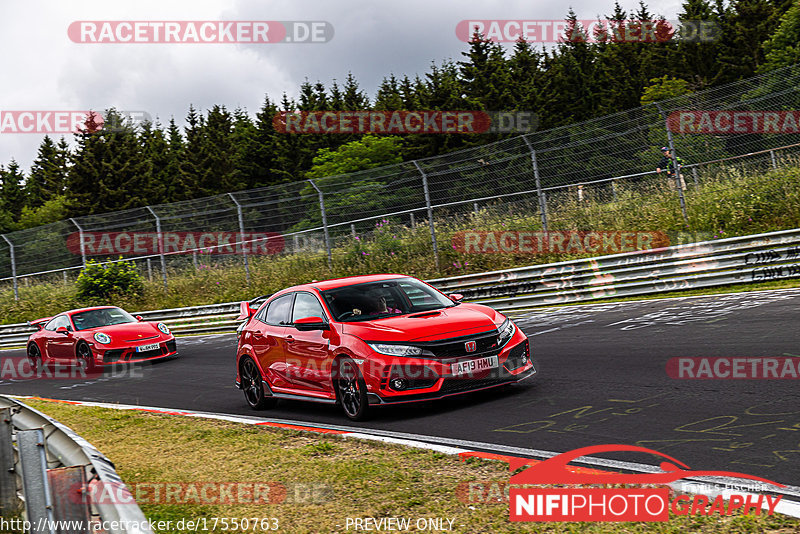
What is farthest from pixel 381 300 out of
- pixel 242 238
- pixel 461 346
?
pixel 242 238

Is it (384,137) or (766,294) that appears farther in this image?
(384,137)

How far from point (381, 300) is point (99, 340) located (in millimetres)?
9618

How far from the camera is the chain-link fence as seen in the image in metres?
16.8

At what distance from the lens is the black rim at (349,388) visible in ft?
27.2

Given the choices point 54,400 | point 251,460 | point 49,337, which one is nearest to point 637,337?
point 251,460

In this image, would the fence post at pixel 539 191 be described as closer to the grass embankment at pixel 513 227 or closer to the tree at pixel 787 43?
the grass embankment at pixel 513 227

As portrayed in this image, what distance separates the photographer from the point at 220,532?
4.85m

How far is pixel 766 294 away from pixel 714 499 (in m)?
10.1

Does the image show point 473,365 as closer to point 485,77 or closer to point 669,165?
point 669,165

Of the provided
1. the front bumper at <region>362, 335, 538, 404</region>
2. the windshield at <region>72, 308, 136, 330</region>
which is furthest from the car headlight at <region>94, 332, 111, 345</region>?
the front bumper at <region>362, 335, 538, 404</region>

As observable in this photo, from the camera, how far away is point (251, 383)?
10180 millimetres

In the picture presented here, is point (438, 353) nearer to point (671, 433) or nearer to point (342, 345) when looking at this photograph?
point (342, 345)

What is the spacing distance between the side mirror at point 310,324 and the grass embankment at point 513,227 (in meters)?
9.52

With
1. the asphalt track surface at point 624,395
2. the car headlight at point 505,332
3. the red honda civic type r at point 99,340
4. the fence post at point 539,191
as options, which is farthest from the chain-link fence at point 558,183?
the car headlight at point 505,332
